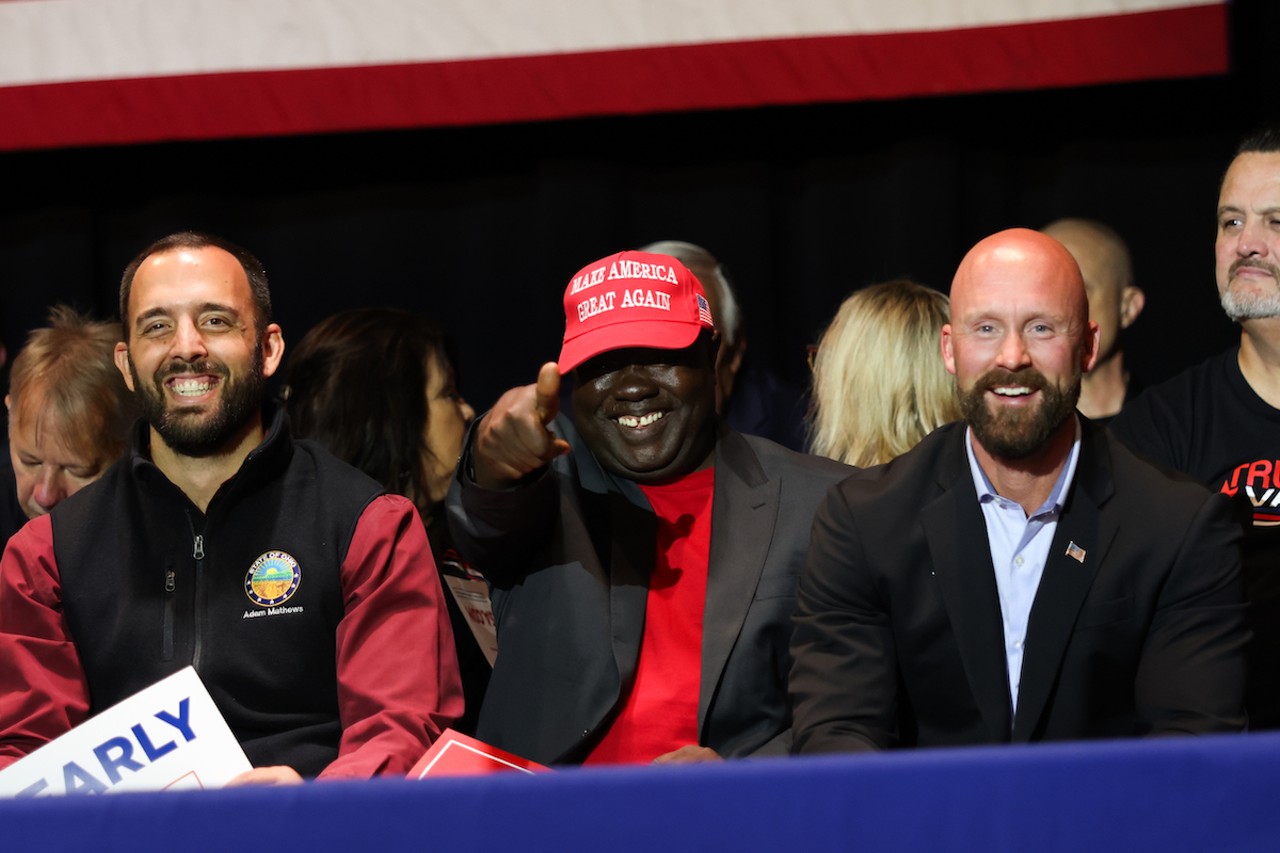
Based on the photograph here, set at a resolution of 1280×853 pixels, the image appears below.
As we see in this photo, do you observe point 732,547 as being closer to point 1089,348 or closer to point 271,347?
point 1089,348

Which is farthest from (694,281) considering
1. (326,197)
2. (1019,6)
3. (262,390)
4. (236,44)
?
(326,197)

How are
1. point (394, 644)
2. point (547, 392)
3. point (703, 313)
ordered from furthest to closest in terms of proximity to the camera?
1. point (703, 313)
2. point (394, 644)
3. point (547, 392)

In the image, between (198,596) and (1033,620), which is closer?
(1033,620)

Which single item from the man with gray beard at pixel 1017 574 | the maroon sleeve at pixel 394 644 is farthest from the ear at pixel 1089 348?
the maroon sleeve at pixel 394 644

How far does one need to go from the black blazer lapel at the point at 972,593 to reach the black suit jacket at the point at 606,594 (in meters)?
0.24

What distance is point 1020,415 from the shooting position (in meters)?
1.67

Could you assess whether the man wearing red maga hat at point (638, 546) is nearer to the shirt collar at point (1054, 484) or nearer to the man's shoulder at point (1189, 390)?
the shirt collar at point (1054, 484)

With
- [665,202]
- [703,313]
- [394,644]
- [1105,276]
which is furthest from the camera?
[665,202]

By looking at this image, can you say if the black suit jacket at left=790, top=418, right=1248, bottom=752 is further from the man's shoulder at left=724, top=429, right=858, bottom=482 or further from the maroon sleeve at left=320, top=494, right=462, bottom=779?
the maroon sleeve at left=320, top=494, right=462, bottom=779

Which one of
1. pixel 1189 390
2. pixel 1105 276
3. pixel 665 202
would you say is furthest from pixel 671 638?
pixel 665 202

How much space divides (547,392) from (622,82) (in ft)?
4.36

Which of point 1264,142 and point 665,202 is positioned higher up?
point 665,202

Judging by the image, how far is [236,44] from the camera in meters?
2.85

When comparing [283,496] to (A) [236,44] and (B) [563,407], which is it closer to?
(B) [563,407]
